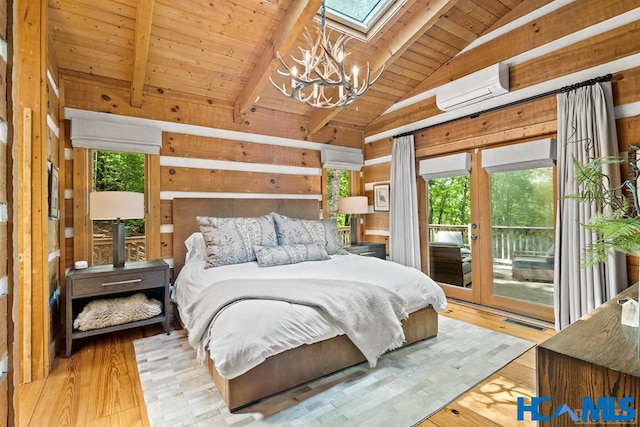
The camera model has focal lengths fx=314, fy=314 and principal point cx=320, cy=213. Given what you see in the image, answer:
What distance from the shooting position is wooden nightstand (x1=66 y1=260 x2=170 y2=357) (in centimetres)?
268

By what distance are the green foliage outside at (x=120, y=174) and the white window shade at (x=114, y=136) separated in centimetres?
25

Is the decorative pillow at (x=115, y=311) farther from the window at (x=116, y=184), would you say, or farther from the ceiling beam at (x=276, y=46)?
the ceiling beam at (x=276, y=46)

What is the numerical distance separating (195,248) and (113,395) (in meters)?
1.66

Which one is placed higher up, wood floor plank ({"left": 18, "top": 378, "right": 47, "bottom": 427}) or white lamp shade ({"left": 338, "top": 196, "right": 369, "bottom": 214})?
white lamp shade ({"left": 338, "top": 196, "right": 369, "bottom": 214})

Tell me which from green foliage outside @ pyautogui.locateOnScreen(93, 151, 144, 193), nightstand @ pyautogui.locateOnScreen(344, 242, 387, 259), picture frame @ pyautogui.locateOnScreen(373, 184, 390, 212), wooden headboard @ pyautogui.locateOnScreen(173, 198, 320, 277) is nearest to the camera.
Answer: green foliage outside @ pyautogui.locateOnScreen(93, 151, 144, 193)

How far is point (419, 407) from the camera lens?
1.94 m

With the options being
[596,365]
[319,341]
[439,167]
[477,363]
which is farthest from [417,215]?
[596,365]

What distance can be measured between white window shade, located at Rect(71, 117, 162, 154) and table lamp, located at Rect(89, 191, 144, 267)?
0.69 metres

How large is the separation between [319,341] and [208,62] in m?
3.16

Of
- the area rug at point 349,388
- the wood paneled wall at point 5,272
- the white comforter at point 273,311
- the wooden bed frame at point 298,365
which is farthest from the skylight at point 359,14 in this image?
the area rug at point 349,388

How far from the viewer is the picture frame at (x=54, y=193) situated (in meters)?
2.61

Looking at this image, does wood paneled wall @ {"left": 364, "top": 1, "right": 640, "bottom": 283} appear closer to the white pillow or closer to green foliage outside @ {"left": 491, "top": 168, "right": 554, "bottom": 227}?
green foliage outside @ {"left": 491, "top": 168, "right": 554, "bottom": 227}

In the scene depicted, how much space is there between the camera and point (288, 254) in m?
3.25

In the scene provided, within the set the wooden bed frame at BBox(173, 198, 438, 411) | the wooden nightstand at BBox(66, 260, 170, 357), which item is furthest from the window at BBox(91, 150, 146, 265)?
the wooden bed frame at BBox(173, 198, 438, 411)
